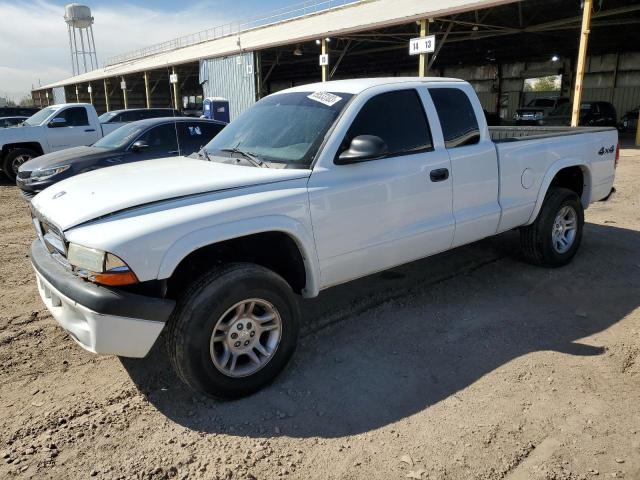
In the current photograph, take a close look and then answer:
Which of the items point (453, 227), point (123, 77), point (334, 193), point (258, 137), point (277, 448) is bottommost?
point (277, 448)

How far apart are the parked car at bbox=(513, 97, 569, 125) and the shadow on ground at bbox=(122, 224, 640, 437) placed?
18.2 metres

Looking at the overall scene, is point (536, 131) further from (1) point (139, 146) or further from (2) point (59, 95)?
(2) point (59, 95)

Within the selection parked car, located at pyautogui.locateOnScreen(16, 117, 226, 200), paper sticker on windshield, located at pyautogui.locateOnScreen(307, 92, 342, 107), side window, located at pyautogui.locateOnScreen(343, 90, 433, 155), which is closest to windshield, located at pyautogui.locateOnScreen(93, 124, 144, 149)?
parked car, located at pyautogui.locateOnScreen(16, 117, 226, 200)

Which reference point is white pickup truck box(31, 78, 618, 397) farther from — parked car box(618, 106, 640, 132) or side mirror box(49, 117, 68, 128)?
parked car box(618, 106, 640, 132)

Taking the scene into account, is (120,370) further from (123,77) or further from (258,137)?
(123,77)

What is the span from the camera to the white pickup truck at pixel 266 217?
2734 mm

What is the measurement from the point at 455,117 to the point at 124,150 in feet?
20.6

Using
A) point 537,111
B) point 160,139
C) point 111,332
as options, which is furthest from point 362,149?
point 537,111

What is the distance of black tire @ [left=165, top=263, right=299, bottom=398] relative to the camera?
2846 mm

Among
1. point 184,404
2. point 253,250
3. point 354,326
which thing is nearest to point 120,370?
point 184,404

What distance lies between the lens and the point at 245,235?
119 inches

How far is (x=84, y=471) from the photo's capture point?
2549mm

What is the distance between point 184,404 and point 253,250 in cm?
108

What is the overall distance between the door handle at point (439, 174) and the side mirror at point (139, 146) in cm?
609
